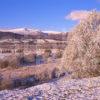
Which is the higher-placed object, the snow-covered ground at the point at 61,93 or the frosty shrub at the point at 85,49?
the frosty shrub at the point at 85,49

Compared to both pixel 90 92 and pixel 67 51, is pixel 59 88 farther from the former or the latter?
pixel 67 51

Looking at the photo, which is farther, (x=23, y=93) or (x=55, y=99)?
(x=23, y=93)

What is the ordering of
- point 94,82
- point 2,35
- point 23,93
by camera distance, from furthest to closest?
point 2,35 < point 94,82 < point 23,93

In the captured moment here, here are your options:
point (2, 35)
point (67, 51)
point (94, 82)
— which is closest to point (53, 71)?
point (67, 51)

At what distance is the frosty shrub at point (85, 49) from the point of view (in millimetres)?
23906

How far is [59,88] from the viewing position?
18781 mm

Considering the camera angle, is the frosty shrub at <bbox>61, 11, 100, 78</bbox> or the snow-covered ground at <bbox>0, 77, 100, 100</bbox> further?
the frosty shrub at <bbox>61, 11, 100, 78</bbox>

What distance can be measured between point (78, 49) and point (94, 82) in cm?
405

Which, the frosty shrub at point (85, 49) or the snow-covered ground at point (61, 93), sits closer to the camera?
the snow-covered ground at point (61, 93)

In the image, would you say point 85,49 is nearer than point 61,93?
No

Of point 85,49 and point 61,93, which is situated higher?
point 85,49

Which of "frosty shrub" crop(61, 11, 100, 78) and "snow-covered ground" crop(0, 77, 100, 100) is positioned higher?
"frosty shrub" crop(61, 11, 100, 78)

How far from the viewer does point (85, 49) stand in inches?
949

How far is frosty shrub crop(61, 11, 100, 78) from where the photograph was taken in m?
23.9
